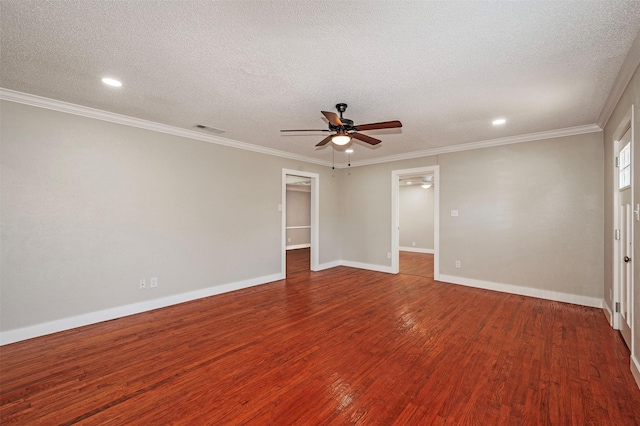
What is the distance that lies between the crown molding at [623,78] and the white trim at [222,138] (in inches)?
33.4

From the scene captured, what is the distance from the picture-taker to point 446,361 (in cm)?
256

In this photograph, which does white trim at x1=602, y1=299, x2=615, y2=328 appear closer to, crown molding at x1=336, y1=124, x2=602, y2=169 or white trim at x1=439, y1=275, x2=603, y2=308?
white trim at x1=439, y1=275, x2=603, y2=308

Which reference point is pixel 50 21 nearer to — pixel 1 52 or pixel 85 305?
pixel 1 52

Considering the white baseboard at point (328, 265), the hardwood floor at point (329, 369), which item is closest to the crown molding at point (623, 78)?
the hardwood floor at point (329, 369)

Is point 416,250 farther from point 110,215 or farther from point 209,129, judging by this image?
point 110,215

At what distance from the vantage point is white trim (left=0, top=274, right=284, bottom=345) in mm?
2975

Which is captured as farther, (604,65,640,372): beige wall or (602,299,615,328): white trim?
(602,299,615,328): white trim

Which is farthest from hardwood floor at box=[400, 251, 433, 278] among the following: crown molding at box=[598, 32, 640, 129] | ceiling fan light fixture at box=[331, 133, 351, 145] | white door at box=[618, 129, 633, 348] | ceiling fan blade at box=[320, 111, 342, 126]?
ceiling fan blade at box=[320, 111, 342, 126]

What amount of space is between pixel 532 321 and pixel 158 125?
18.9 ft

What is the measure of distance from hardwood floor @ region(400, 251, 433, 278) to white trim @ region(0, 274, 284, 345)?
3805mm

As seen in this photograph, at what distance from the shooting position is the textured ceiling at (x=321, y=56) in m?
1.76

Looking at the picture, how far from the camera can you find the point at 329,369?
243cm

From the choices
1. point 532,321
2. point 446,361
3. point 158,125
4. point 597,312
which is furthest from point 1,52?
point 597,312

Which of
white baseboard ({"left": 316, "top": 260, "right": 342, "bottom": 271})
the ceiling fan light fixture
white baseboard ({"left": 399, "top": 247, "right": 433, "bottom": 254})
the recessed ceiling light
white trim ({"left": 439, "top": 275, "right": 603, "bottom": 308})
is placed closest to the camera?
the recessed ceiling light
